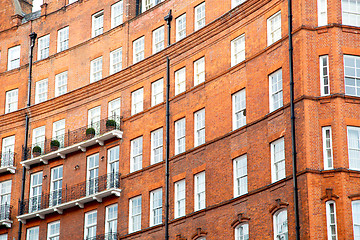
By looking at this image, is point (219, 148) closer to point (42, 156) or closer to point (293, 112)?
point (293, 112)

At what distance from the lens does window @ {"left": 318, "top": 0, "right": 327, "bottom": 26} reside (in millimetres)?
43219

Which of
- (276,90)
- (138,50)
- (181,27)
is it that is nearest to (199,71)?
(181,27)

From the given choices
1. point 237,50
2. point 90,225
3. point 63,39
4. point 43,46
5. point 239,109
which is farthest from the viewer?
point 43,46

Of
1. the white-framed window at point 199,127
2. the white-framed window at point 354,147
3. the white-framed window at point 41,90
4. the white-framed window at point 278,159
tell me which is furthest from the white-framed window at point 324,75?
the white-framed window at point 41,90

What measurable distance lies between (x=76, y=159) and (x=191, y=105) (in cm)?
1046

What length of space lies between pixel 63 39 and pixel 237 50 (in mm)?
17713

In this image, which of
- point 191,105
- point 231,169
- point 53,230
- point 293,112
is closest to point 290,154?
point 293,112

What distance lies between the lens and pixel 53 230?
57.2 meters

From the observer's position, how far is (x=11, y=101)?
209 feet

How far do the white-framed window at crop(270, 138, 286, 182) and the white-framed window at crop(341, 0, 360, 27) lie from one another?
6.63 meters

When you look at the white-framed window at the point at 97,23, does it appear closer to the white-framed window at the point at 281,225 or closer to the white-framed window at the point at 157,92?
the white-framed window at the point at 157,92

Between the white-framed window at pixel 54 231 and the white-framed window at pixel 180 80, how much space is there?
1236cm

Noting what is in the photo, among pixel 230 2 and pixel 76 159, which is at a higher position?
pixel 230 2

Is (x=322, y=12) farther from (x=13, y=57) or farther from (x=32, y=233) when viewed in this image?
(x=13, y=57)
